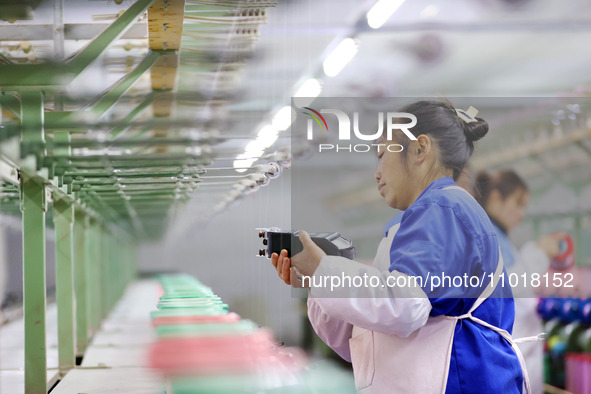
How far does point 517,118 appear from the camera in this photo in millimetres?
2770

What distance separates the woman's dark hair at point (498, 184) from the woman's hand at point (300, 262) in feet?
1.89

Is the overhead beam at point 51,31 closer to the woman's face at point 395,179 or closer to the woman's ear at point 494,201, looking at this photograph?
the woman's face at point 395,179

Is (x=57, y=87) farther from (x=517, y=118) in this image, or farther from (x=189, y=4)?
(x=517, y=118)

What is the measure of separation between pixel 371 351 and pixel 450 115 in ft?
2.21

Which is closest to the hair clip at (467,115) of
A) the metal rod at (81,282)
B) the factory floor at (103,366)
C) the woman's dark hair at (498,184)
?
the woman's dark hair at (498,184)

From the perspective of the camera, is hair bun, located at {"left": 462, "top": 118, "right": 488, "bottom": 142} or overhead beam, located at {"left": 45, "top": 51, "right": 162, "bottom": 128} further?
overhead beam, located at {"left": 45, "top": 51, "right": 162, "bottom": 128}

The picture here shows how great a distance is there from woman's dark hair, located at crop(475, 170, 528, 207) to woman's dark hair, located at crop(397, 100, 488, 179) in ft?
0.57

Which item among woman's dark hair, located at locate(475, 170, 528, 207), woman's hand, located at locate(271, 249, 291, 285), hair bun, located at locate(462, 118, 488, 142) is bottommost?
woman's hand, located at locate(271, 249, 291, 285)

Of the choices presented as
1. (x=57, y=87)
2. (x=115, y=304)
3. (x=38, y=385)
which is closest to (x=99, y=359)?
(x=38, y=385)

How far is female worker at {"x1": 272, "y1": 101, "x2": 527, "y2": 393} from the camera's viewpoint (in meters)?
1.62

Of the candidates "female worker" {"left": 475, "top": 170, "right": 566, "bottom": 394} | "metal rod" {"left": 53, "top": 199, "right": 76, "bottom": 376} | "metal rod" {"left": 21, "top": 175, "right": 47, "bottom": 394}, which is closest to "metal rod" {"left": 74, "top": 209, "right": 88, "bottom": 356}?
"metal rod" {"left": 53, "top": 199, "right": 76, "bottom": 376}

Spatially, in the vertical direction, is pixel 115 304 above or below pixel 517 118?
below

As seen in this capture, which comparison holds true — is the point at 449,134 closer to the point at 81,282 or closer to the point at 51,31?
the point at 51,31

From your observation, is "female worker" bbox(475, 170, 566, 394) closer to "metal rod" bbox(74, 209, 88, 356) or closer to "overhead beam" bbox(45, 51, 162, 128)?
"overhead beam" bbox(45, 51, 162, 128)
